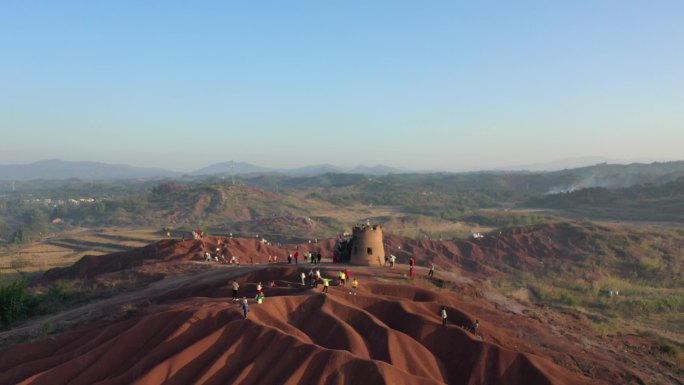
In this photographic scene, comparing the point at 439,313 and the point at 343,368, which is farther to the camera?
the point at 439,313

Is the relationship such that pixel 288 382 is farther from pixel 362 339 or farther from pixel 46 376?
pixel 46 376

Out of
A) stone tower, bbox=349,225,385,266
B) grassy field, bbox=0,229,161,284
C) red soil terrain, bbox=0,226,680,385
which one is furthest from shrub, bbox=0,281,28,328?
grassy field, bbox=0,229,161,284

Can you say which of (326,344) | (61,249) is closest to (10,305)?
(326,344)

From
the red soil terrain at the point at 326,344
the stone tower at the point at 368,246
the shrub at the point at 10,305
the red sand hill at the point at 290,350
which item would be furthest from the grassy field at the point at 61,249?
the stone tower at the point at 368,246

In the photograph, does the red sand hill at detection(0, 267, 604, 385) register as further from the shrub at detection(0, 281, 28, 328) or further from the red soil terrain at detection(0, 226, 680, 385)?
A: the shrub at detection(0, 281, 28, 328)

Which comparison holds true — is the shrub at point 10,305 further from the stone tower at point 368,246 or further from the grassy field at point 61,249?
the grassy field at point 61,249

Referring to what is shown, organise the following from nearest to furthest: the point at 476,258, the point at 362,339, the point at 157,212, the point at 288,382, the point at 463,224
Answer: the point at 288,382
the point at 362,339
the point at 476,258
the point at 463,224
the point at 157,212

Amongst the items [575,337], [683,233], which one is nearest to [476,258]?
[683,233]

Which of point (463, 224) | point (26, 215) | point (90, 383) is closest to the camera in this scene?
point (90, 383)
